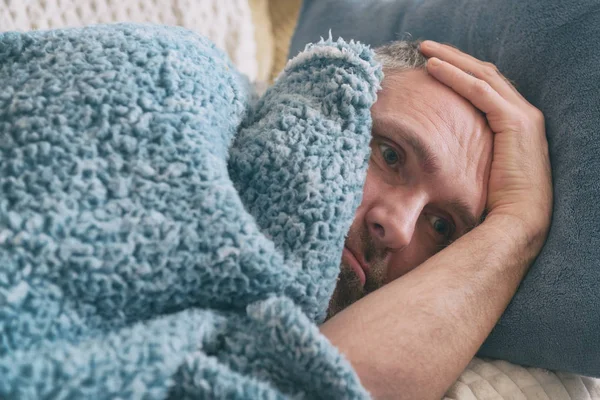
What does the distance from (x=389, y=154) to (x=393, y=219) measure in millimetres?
129

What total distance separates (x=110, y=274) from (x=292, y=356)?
0.18 metres

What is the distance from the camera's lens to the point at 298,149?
65cm

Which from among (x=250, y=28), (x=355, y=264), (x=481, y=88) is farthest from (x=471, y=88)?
(x=250, y=28)

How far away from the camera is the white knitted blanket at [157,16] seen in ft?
3.34

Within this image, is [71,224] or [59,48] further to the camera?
[59,48]

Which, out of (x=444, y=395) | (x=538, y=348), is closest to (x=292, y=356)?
(x=444, y=395)

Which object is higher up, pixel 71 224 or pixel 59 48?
pixel 59 48

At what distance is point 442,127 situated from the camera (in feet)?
2.73

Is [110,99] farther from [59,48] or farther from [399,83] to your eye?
[399,83]

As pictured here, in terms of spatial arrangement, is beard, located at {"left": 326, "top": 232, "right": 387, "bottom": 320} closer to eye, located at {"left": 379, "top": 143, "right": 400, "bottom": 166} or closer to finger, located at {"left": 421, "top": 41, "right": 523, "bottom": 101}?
eye, located at {"left": 379, "top": 143, "right": 400, "bottom": 166}

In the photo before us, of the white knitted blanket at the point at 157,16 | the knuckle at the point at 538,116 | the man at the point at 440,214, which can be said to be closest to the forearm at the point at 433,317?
the man at the point at 440,214

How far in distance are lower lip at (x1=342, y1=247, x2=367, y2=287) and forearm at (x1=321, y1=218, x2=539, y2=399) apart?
9 centimetres

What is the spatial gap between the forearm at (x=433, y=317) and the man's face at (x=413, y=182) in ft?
0.26

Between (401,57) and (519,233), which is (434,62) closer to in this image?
(401,57)
